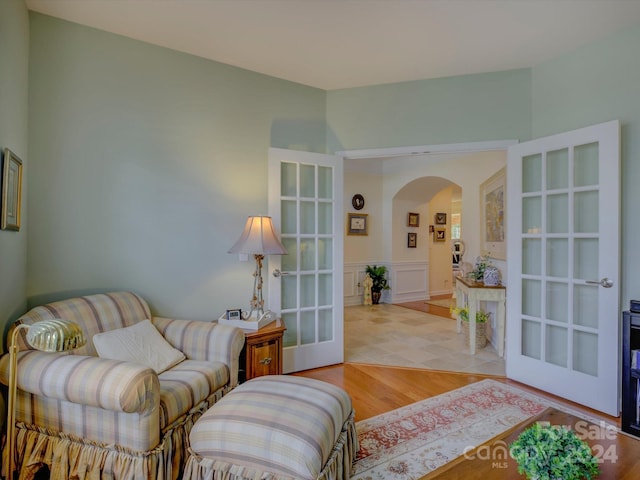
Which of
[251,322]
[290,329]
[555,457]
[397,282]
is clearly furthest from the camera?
[397,282]

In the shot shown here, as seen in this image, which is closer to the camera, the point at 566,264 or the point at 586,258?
the point at 586,258

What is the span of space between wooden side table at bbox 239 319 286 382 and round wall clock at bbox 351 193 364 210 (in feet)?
13.5

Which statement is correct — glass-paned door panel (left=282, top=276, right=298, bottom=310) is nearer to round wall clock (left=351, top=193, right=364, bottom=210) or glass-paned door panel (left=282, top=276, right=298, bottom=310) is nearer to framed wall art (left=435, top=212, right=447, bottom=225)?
round wall clock (left=351, top=193, right=364, bottom=210)

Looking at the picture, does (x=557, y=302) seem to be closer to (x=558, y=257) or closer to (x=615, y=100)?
(x=558, y=257)

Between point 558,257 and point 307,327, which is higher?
point 558,257

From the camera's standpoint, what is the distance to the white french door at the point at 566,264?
2.26m

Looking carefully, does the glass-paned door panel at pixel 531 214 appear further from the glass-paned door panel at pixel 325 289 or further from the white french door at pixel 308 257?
the glass-paned door panel at pixel 325 289

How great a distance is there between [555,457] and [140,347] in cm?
198

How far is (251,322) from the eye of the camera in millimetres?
2383

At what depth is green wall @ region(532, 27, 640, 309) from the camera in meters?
2.24

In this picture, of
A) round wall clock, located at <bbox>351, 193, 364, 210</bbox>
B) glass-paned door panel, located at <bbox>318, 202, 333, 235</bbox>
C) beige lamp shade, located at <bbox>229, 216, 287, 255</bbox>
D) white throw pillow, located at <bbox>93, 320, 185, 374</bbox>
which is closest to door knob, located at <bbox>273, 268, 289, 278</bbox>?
beige lamp shade, located at <bbox>229, 216, 287, 255</bbox>

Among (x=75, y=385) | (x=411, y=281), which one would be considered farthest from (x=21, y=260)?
(x=411, y=281)

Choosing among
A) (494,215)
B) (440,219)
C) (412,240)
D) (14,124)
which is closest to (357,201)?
(412,240)

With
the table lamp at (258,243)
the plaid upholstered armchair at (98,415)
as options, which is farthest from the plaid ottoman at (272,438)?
the table lamp at (258,243)
